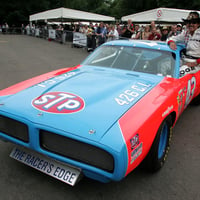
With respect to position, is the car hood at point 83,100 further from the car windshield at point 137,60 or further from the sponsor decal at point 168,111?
the sponsor decal at point 168,111

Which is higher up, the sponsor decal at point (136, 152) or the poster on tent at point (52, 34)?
the poster on tent at point (52, 34)

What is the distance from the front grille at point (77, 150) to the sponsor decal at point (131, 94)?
2.09ft

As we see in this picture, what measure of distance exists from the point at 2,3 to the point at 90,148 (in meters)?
44.9

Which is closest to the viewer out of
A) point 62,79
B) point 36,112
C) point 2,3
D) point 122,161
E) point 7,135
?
point 122,161

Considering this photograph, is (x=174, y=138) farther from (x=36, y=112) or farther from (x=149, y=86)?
(x=36, y=112)

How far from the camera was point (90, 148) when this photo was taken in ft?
6.14

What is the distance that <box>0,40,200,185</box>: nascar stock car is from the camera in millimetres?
1864

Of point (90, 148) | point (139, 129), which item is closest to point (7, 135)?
point (90, 148)

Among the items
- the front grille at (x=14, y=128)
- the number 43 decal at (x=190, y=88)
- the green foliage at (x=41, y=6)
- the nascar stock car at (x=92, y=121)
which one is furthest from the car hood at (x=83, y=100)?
the green foliage at (x=41, y=6)

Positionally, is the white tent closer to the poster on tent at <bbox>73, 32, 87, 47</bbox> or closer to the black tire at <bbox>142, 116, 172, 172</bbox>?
the poster on tent at <bbox>73, 32, 87, 47</bbox>

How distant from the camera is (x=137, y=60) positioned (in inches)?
134

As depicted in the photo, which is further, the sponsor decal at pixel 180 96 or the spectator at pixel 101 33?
the spectator at pixel 101 33

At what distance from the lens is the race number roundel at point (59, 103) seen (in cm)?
214

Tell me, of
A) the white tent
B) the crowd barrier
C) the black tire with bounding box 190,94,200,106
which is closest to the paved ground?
the black tire with bounding box 190,94,200,106
